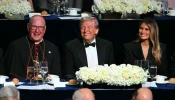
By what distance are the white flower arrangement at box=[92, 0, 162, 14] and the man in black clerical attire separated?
1124 millimetres

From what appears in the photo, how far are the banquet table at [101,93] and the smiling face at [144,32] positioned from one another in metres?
1.88

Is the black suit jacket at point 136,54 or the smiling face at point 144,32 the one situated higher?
the smiling face at point 144,32

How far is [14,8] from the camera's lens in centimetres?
1274

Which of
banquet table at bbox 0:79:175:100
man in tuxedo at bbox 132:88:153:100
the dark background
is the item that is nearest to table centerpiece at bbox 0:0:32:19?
the dark background

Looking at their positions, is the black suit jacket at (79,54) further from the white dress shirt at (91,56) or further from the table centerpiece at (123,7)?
the table centerpiece at (123,7)

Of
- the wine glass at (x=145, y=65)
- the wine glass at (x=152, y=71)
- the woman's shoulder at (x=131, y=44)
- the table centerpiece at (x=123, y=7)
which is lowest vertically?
the wine glass at (x=152, y=71)

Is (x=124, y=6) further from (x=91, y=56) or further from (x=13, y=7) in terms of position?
(x=13, y=7)

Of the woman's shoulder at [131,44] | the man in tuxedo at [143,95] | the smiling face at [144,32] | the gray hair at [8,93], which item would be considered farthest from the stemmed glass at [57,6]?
the gray hair at [8,93]

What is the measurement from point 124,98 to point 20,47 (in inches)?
88.7

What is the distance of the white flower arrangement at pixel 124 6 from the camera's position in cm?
1275

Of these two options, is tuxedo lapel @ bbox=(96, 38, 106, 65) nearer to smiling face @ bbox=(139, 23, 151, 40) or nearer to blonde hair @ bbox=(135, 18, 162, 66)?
smiling face @ bbox=(139, 23, 151, 40)

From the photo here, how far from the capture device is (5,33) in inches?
518

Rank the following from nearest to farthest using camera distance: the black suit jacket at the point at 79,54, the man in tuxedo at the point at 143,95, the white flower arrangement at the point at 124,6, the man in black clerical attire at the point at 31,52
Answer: the man in tuxedo at the point at 143,95 < the man in black clerical attire at the point at 31,52 < the black suit jacket at the point at 79,54 < the white flower arrangement at the point at 124,6

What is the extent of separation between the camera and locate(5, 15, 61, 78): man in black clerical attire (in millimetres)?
11930
